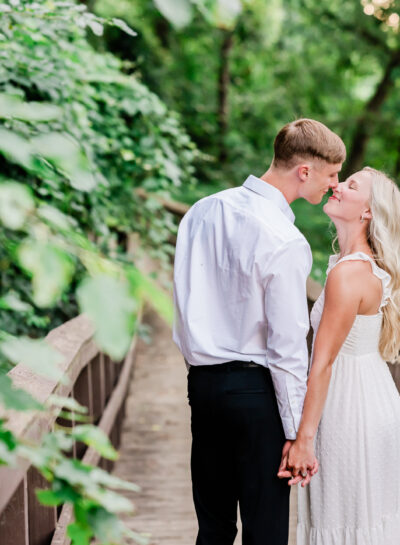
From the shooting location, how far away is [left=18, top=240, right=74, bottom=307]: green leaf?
0.77 m

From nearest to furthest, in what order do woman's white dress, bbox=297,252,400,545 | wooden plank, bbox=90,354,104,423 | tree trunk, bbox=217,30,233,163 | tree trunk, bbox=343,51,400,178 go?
woman's white dress, bbox=297,252,400,545, wooden plank, bbox=90,354,104,423, tree trunk, bbox=343,51,400,178, tree trunk, bbox=217,30,233,163

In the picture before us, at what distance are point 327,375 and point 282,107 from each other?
18700 mm

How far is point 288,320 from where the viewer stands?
2.23 m

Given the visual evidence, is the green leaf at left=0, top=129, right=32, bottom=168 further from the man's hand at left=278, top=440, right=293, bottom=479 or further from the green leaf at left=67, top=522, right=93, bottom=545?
the man's hand at left=278, top=440, right=293, bottom=479

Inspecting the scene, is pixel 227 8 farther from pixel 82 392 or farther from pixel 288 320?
pixel 82 392

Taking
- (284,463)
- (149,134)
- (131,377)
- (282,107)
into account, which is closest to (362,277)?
(284,463)

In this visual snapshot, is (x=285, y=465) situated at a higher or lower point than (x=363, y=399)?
lower

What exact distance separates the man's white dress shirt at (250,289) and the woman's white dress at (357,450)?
1.16 ft

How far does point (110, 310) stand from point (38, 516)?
2204 millimetres

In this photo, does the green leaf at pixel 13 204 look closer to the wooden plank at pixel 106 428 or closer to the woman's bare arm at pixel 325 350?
the woman's bare arm at pixel 325 350

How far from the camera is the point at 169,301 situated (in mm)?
795

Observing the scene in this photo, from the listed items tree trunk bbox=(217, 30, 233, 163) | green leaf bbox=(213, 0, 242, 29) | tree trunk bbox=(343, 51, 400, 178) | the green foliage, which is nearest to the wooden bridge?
the green foliage

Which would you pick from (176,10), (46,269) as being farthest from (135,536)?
(176,10)

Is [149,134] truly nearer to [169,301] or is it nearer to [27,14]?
[27,14]
